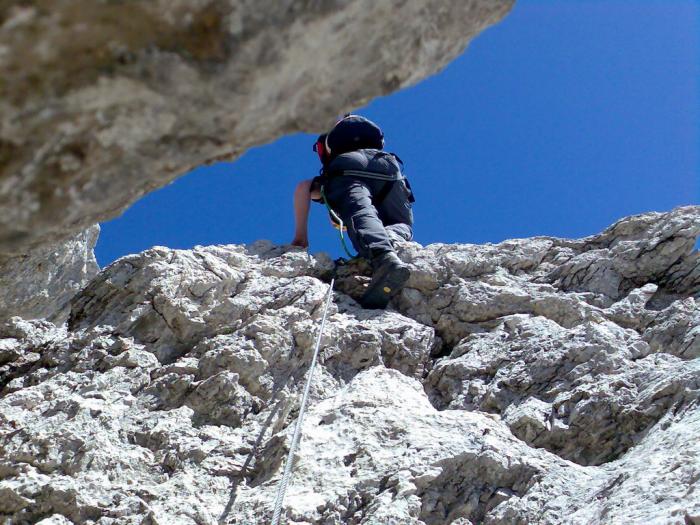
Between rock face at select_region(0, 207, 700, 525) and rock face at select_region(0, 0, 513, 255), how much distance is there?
2560mm

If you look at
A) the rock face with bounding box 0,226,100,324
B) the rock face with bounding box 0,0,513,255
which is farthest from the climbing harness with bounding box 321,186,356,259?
the rock face with bounding box 0,0,513,255

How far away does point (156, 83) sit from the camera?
2271 millimetres

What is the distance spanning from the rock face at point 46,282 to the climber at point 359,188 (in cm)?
274

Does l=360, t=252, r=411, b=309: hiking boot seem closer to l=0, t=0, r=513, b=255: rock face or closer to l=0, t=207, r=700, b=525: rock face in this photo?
l=0, t=207, r=700, b=525: rock face

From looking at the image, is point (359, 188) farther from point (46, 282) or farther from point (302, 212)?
point (46, 282)

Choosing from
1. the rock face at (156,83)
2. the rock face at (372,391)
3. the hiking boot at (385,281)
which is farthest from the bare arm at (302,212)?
the rock face at (156,83)

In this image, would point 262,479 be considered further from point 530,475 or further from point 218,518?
point 530,475

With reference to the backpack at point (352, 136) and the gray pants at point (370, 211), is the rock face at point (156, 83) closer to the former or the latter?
the gray pants at point (370, 211)

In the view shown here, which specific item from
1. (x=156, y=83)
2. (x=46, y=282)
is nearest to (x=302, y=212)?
(x=46, y=282)

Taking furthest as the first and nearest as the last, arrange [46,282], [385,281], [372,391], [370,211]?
[46,282] → [370,211] → [385,281] → [372,391]

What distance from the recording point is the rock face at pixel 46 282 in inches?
314

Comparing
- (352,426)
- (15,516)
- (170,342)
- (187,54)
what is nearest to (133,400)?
(170,342)

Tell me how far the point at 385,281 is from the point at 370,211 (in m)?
1.27

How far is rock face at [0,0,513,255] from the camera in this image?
2107mm
